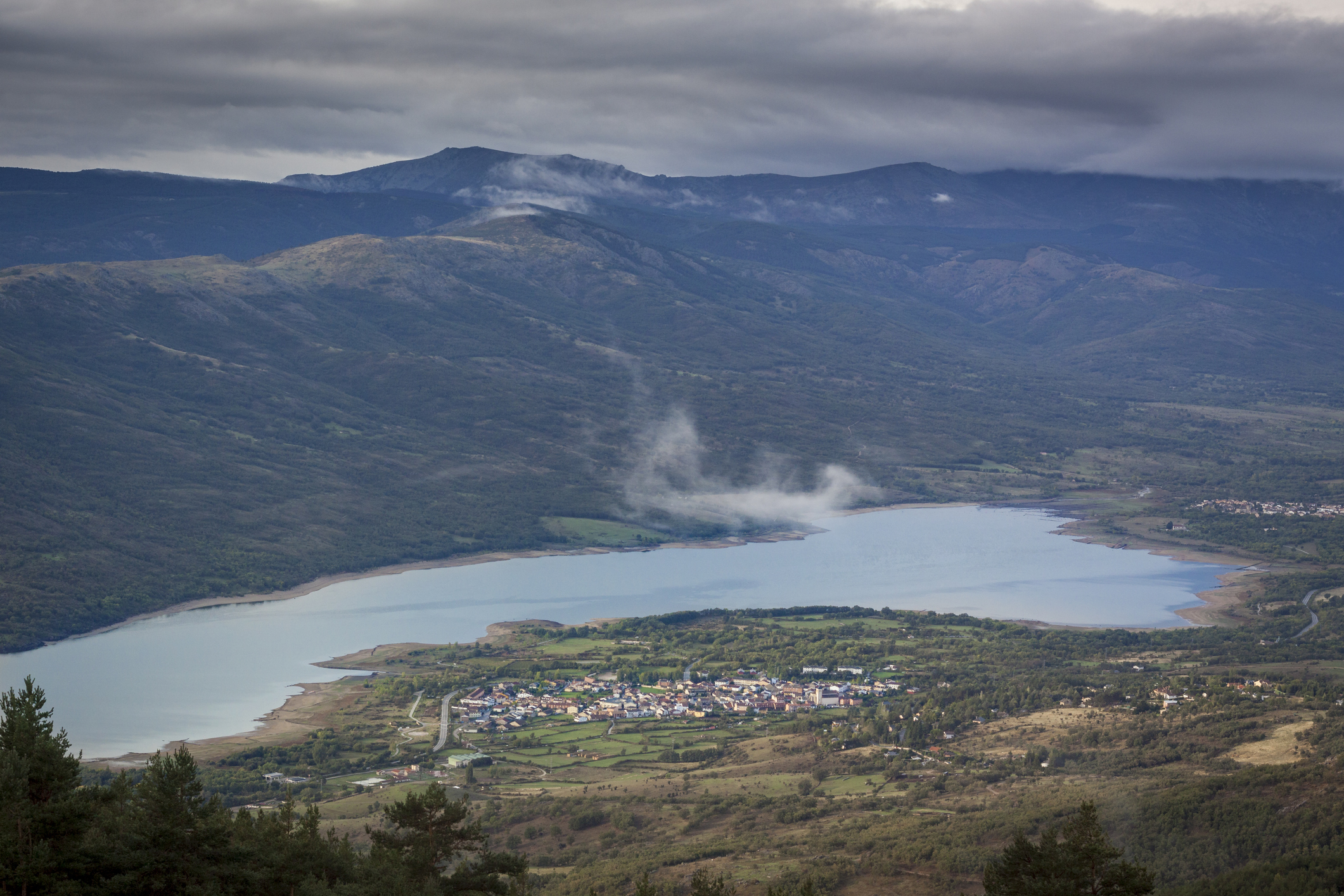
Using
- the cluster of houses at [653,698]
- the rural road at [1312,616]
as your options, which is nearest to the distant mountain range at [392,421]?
the cluster of houses at [653,698]

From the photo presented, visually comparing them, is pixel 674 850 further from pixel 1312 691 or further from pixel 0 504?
pixel 0 504

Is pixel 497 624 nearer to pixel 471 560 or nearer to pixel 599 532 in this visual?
pixel 471 560

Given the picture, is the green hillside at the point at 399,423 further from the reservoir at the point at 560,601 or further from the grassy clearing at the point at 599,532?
the reservoir at the point at 560,601

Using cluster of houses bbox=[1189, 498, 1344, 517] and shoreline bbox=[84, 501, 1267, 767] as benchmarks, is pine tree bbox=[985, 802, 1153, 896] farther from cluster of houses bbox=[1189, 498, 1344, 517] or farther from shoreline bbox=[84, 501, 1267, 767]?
cluster of houses bbox=[1189, 498, 1344, 517]

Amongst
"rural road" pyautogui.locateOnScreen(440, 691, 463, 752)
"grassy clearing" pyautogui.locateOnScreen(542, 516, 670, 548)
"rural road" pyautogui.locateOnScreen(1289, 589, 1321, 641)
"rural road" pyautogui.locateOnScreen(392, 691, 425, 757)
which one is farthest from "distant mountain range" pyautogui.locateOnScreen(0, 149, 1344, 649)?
"rural road" pyautogui.locateOnScreen(1289, 589, 1321, 641)

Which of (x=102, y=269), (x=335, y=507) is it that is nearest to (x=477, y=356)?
(x=102, y=269)
